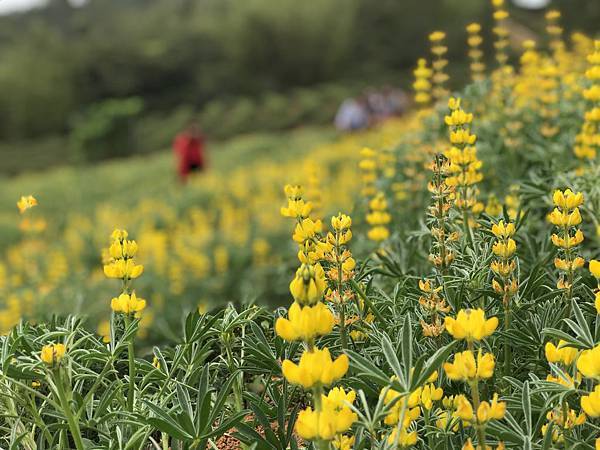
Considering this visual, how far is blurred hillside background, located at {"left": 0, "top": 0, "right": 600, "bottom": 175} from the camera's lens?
1293 inches

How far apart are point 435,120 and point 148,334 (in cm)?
353

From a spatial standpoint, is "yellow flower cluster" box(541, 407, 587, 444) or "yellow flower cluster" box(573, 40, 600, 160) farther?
"yellow flower cluster" box(573, 40, 600, 160)

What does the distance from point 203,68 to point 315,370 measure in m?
44.4

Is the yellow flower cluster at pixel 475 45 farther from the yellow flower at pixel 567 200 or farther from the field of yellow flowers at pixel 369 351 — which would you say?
the yellow flower at pixel 567 200

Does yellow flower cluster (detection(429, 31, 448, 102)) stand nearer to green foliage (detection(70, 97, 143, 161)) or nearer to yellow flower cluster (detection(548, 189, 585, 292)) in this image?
yellow flower cluster (detection(548, 189, 585, 292))

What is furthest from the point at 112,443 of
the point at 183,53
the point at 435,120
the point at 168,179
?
the point at 183,53

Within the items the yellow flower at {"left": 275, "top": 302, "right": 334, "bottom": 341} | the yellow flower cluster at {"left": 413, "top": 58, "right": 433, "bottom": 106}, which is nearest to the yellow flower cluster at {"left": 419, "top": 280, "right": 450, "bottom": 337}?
the yellow flower at {"left": 275, "top": 302, "right": 334, "bottom": 341}

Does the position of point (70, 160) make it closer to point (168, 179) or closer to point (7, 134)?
point (7, 134)

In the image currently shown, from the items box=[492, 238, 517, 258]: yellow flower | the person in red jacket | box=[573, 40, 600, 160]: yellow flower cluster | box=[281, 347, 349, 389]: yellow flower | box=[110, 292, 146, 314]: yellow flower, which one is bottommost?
the person in red jacket

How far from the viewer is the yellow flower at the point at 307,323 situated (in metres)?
0.75

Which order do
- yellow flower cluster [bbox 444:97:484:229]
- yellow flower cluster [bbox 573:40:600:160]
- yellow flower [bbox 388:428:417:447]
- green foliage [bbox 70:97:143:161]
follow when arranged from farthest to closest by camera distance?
green foliage [bbox 70:97:143:161] → yellow flower cluster [bbox 573:40:600:160] → yellow flower cluster [bbox 444:97:484:229] → yellow flower [bbox 388:428:417:447]

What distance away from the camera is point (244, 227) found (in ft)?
25.3

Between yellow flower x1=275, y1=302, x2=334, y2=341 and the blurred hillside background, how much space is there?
2861cm

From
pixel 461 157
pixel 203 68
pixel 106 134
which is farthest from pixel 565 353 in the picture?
pixel 203 68
